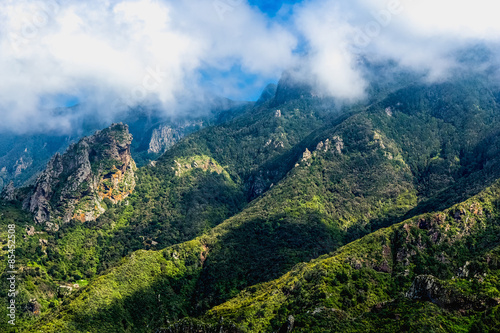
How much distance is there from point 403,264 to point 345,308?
41.5m

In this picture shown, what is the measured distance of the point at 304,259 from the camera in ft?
616

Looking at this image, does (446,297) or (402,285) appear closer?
(446,297)

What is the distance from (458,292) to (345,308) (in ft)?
101

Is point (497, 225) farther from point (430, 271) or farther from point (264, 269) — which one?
point (264, 269)

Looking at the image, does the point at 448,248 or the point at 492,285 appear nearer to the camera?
the point at 492,285

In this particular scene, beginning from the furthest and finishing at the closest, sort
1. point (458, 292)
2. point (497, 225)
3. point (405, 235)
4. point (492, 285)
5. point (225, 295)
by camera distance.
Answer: point (225, 295) < point (497, 225) < point (405, 235) < point (492, 285) < point (458, 292)

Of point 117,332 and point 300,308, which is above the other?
point 117,332

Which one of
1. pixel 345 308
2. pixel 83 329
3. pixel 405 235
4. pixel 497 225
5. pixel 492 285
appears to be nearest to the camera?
pixel 492 285

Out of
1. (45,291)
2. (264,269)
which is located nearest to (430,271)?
(264,269)

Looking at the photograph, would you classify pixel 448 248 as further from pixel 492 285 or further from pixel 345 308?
pixel 345 308

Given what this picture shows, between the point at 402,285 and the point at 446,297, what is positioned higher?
the point at 402,285

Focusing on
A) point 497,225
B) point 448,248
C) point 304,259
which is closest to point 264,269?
point 304,259

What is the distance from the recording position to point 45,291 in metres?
179

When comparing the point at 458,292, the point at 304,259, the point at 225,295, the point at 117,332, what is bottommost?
the point at 458,292
